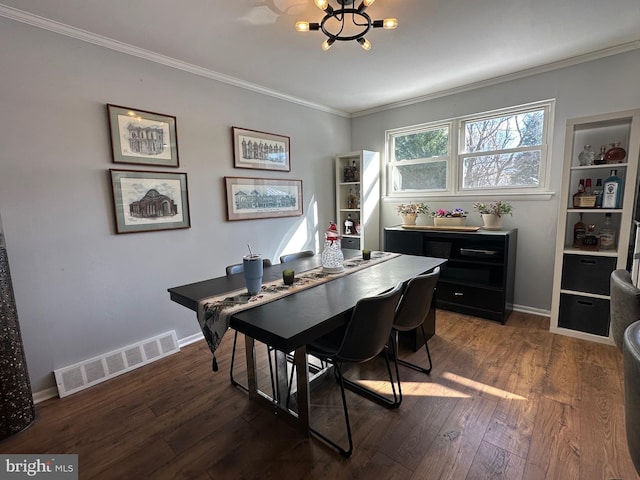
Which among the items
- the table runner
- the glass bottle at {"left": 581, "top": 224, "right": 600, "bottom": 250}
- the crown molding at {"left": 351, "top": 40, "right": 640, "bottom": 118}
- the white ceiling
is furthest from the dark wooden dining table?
the crown molding at {"left": 351, "top": 40, "right": 640, "bottom": 118}

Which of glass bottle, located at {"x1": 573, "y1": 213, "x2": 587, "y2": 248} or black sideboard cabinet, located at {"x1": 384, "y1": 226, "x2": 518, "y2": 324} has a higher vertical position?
glass bottle, located at {"x1": 573, "y1": 213, "x2": 587, "y2": 248}

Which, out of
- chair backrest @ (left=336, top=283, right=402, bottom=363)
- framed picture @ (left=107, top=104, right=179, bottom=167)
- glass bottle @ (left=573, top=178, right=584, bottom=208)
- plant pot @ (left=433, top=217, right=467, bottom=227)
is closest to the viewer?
chair backrest @ (left=336, top=283, right=402, bottom=363)

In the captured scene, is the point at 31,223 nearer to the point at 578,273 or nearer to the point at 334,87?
the point at 334,87

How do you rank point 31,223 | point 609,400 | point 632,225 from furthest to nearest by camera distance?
1. point 632,225
2. point 31,223
3. point 609,400

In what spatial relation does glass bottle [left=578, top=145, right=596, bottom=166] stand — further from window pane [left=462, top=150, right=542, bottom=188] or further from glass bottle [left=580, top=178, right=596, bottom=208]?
window pane [left=462, top=150, right=542, bottom=188]

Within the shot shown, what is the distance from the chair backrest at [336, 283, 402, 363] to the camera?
1425mm

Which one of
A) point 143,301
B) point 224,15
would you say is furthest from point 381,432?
point 224,15

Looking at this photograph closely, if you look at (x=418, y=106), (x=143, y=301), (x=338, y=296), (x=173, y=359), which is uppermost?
(x=418, y=106)

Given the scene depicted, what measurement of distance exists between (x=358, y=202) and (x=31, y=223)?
3292 millimetres

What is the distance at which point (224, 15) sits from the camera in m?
1.94

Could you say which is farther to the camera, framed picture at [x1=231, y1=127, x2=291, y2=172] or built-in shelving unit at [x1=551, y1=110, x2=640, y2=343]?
framed picture at [x1=231, y1=127, x2=291, y2=172]

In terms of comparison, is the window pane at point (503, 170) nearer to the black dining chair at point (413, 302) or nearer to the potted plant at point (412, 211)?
the potted plant at point (412, 211)

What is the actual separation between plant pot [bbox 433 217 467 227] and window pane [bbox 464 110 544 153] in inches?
31.9

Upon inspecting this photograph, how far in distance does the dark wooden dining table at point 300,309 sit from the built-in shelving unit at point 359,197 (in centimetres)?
162
